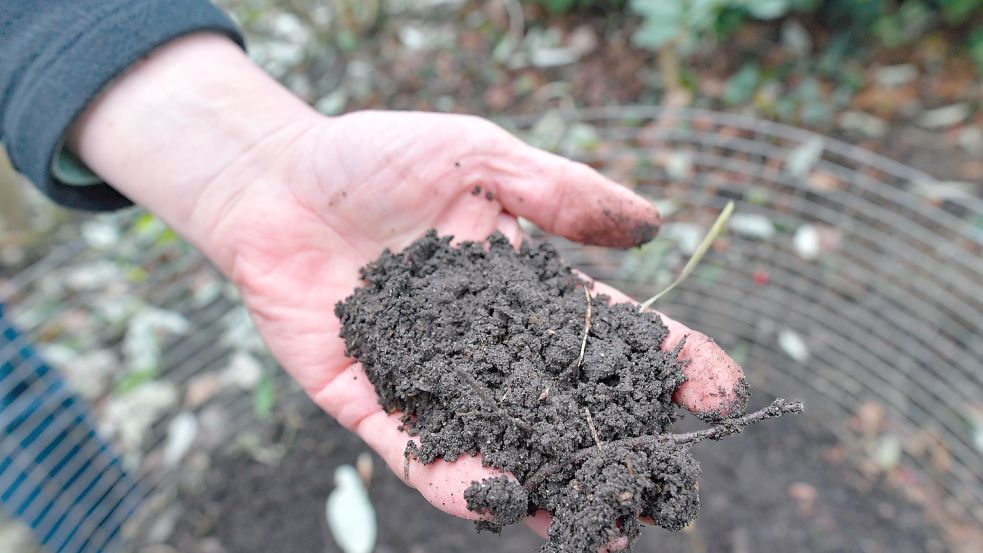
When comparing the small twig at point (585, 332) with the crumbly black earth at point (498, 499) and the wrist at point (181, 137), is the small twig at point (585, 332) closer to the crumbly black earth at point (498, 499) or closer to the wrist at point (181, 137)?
the crumbly black earth at point (498, 499)

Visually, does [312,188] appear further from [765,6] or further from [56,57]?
[765,6]

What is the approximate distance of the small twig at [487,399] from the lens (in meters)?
0.87

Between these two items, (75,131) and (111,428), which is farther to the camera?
(111,428)

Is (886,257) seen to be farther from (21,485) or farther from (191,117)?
(21,485)

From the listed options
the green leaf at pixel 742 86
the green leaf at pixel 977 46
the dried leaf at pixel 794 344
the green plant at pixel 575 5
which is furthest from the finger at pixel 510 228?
the green leaf at pixel 977 46

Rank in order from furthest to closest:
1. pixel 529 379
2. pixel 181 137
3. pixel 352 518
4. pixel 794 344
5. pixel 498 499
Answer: pixel 794 344 < pixel 352 518 < pixel 181 137 < pixel 529 379 < pixel 498 499

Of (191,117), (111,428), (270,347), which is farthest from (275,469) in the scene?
(191,117)

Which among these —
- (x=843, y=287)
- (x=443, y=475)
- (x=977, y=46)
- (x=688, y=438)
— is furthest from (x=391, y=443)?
(x=977, y=46)

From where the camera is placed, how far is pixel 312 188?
1.21 metres

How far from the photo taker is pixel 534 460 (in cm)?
87

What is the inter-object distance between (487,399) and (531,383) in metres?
0.06

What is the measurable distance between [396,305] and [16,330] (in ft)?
3.26

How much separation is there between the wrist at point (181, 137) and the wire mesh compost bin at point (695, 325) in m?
0.52

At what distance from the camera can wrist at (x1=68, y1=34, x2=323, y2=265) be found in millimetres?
1246
